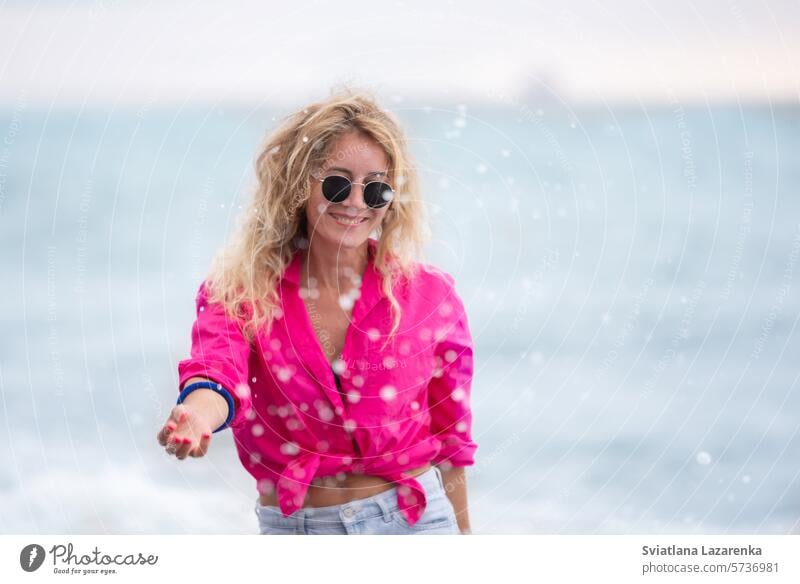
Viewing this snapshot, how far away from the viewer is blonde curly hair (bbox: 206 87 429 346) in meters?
1.15

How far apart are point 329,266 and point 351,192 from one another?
0.10 m

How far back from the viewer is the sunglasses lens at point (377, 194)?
3.77 ft

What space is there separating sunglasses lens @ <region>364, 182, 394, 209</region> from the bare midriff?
0.33m

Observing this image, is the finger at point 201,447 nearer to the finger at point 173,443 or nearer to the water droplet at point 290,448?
the finger at point 173,443

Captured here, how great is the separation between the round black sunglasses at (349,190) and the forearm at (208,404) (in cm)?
27

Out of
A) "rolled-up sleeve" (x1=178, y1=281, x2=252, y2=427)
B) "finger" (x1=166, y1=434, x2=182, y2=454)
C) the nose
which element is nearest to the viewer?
"finger" (x1=166, y1=434, x2=182, y2=454)

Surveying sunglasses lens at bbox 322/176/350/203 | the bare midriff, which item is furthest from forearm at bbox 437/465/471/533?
sunglasses lens at bbox 322/176/350/203

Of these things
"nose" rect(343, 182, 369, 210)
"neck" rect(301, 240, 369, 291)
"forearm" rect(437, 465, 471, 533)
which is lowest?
"forearm" rect(437, 465, 471, 533)

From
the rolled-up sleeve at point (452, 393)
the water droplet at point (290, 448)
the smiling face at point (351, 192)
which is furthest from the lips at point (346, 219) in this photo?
the water droplet at point (290, 448)

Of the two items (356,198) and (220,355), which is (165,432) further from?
(356,198)

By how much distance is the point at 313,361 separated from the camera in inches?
44.1

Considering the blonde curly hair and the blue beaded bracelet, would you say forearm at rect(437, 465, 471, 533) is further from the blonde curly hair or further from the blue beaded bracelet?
→ the blue beaded bracelet

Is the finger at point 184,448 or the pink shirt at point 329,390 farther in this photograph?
the pink shirt at point 329,390

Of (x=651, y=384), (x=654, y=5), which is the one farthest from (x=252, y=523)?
(x=654, y=5)
